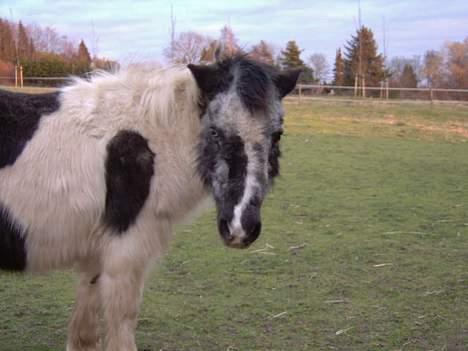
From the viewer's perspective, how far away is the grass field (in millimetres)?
4145

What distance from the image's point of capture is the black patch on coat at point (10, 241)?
3.15 meters

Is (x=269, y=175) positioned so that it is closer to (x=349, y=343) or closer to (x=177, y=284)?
(x=349, y=343)

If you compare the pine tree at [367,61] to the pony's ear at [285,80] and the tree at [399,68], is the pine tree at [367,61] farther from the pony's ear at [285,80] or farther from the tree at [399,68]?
the pony's ear at [285,80]

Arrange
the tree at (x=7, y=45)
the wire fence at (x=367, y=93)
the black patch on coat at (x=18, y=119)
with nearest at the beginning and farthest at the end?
the black patch on coat at (x=18, y=119)
the wire fence at (x=367, y=93)
the tree at (x=7, y=45)

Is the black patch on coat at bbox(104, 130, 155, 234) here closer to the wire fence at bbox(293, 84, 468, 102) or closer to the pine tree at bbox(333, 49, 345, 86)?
the wire fence at bbox(293, 84, 468, 102)

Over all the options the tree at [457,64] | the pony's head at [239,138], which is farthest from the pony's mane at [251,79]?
the tree at [457,64]

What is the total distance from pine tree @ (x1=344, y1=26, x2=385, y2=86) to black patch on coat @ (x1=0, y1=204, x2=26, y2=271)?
4047 cm

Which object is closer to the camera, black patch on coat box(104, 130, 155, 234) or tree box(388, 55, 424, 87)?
black patch on coat box(104, 130, 155, 234)

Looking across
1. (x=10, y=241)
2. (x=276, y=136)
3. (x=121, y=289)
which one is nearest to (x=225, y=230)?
(x=276, y=136)

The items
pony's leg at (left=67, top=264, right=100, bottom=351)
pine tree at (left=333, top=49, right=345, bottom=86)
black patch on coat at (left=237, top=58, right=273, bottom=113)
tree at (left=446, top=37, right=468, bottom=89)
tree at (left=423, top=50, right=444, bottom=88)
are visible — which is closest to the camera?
black patch on coat at (left=237, top=58, right=273, bottom=113)

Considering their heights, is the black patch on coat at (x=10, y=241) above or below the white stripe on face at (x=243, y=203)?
Answer: below

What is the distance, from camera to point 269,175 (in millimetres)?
3236

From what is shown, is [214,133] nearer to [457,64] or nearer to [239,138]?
[239,138]

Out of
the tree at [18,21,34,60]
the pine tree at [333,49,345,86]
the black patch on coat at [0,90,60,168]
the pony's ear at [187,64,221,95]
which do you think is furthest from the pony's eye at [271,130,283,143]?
the pine tree at [333,49,345,86]
